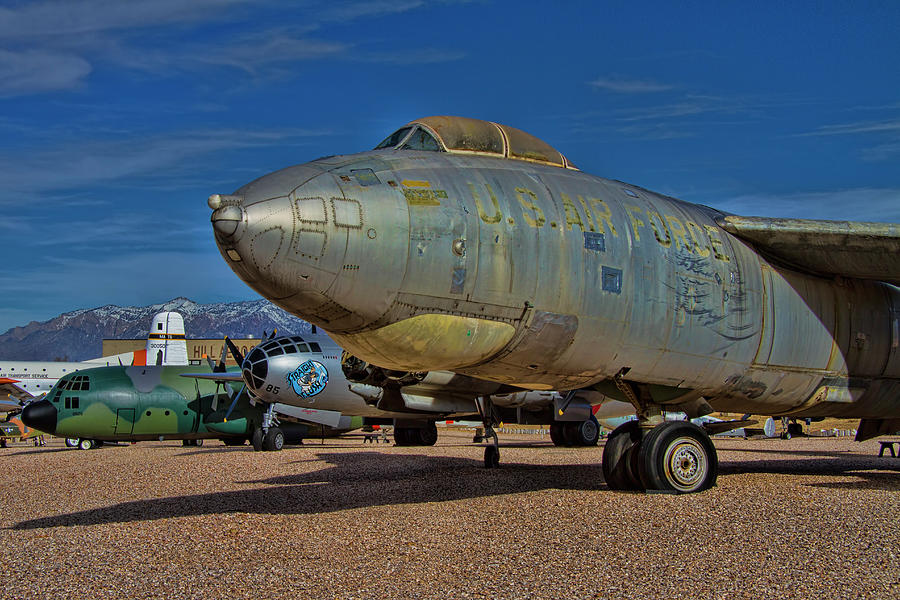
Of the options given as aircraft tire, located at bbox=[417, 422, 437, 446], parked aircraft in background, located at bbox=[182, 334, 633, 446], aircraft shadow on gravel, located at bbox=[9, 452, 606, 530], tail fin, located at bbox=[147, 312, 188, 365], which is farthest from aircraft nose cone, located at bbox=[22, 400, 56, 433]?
tail fin, located at bbox=[147, 312, 188, 365]

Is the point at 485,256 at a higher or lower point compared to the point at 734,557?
higher

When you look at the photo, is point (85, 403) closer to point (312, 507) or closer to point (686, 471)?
point (312, 507)

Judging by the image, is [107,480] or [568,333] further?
[107,480]

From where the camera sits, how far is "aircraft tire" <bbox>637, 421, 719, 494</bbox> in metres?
9.28

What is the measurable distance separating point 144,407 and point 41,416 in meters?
3.02

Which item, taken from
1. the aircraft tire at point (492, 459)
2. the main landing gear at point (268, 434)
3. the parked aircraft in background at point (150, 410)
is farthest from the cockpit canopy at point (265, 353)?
the aircraft tire at point (492, 459)

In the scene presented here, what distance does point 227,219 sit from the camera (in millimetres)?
6625

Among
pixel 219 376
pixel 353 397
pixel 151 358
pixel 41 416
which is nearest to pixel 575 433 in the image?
pixel 353 397

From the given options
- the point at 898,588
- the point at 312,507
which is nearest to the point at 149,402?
the point at 312,507

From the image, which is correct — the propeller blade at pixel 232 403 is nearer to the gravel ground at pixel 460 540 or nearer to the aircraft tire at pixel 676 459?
the gravel ground at pixel 460 540

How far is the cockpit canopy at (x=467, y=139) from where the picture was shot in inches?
341

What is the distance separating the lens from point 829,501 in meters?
8.98

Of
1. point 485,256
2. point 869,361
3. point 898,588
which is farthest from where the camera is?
point 869,361

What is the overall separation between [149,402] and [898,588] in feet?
81.4
